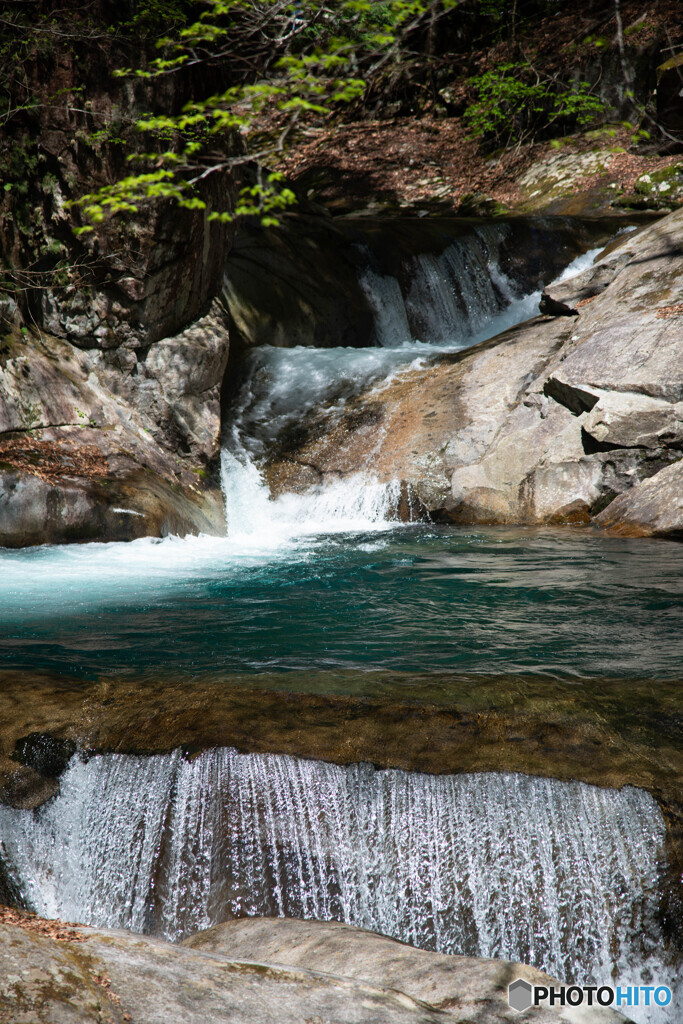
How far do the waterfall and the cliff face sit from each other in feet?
16.5

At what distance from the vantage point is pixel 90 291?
912 centimetres

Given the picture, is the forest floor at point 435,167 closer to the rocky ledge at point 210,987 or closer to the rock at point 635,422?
the rock at point 635,422

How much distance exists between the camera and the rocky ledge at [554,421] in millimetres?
8609

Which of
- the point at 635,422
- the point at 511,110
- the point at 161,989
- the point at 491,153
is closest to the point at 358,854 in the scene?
the point at 161,989

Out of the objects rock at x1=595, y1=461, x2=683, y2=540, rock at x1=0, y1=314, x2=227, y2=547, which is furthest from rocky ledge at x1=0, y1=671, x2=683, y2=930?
rock at x1=595, y1=461, x2=683, y2=540

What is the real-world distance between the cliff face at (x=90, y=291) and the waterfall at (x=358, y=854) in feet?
16.5

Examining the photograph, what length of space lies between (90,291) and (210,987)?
8990 mm

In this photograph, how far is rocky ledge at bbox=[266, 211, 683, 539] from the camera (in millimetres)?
8609

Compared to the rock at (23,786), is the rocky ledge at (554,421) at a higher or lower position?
higher

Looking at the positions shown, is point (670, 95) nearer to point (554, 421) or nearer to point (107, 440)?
point (554, 421)

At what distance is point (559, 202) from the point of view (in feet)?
58.8

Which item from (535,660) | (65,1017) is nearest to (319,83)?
(535,660)

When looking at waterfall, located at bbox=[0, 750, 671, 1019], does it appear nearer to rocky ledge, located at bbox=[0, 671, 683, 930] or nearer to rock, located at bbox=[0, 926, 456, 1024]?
rocky ledge, located at bbox=[0, 671, 683, 930]

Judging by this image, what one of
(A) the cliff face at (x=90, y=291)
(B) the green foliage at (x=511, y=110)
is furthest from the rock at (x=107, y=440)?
(B) the green foliage at (x=511, y=110)
